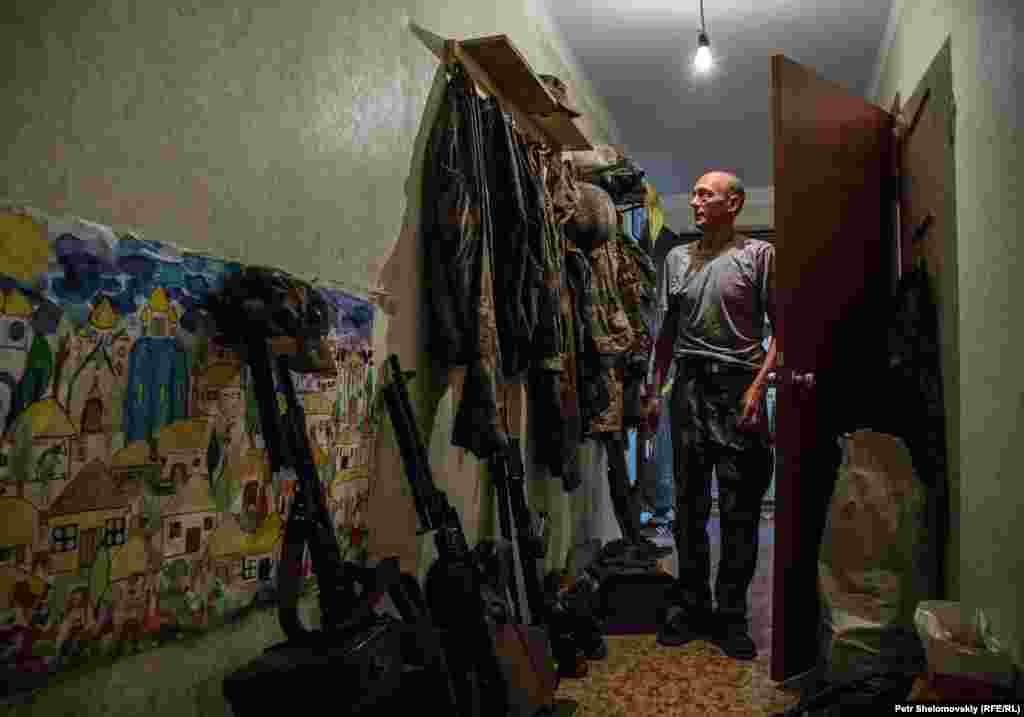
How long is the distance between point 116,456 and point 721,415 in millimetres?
1991

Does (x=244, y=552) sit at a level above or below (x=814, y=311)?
below

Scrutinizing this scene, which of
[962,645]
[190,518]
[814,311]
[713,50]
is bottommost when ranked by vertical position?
[962,645]

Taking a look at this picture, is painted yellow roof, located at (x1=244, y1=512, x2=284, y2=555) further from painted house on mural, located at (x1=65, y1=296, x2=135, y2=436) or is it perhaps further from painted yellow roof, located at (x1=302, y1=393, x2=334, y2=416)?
painted house on mural, located at (x1=65, y1=296, x2=135, y2=436)

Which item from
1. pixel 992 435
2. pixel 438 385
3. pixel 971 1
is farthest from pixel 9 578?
pixel 971 1

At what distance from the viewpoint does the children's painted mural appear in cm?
90

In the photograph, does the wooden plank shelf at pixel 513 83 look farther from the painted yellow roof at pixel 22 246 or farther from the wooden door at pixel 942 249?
the painted yellow roof at pixel 22 246

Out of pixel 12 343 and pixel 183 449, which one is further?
pixel 183 449

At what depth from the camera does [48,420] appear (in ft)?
3.06

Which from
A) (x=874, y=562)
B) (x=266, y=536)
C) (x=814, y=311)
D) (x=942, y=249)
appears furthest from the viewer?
(x=814, y=311)

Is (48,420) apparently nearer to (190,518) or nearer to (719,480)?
(190,518)

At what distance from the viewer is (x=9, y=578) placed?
34.7 inches

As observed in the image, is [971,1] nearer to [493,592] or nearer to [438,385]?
[438,385]

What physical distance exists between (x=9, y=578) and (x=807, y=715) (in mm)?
1695

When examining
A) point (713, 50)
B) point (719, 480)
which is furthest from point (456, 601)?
point (713, 50)
